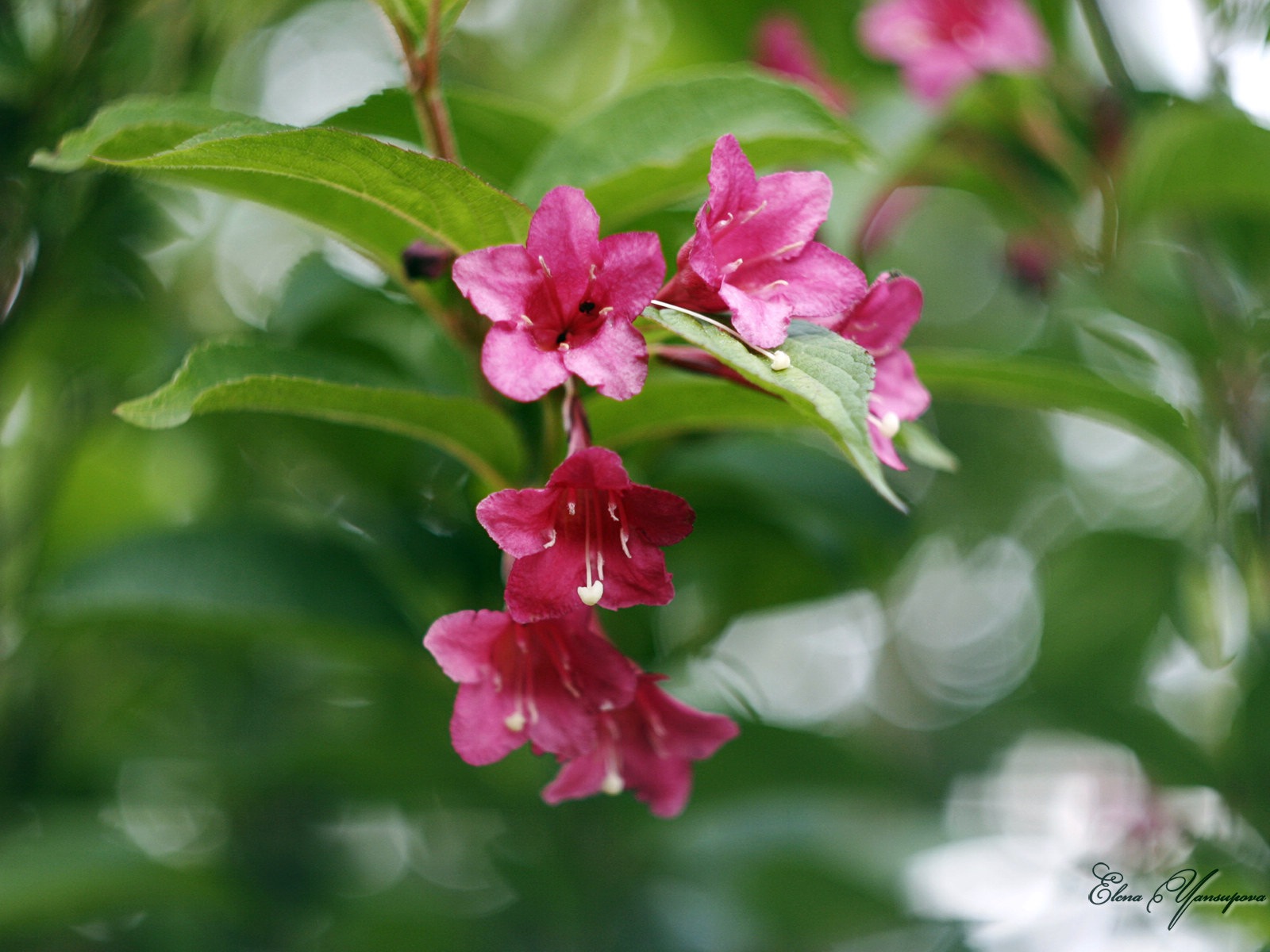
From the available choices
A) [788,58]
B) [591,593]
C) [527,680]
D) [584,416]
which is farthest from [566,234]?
[788,58]

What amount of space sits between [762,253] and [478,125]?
561 millimetres

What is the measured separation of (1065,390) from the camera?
4.73 feet

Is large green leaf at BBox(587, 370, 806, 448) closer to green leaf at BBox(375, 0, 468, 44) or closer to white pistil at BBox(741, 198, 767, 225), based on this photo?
white pistil at BBox(741, 198, 767, 225)

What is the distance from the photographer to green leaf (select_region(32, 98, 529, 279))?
99 centimetres

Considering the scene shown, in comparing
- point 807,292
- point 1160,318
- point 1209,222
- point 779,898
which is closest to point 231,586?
point 807,292

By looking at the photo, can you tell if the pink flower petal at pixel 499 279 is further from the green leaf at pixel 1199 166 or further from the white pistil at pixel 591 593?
the green leaf at pixel 1199 166

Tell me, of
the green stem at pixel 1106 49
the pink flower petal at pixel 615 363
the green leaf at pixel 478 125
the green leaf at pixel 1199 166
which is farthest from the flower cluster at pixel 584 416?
the green stem at pixel 1106 49

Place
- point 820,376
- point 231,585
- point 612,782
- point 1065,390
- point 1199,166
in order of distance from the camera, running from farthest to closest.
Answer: point 1199,166, point 231,585, point 1065,390, point 612,782, point 820,376

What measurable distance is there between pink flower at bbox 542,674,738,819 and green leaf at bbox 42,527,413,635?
0.55 metres

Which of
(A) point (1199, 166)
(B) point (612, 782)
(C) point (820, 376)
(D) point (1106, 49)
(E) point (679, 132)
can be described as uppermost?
(D) point (1106, 49)

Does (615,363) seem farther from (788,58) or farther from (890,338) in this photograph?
(788,58)

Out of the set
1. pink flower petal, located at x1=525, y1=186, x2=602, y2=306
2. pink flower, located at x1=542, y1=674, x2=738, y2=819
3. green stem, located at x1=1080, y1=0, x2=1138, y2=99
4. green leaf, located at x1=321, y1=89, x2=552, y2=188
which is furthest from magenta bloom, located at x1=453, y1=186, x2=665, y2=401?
green stem, located at x1=1080, y1=0, x2=1138, y2=99

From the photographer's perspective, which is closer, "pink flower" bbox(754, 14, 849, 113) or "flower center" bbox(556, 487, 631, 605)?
"flower center" bbox(556, 487, 631, 605)

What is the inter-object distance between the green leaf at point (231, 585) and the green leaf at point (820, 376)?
0.88 m
